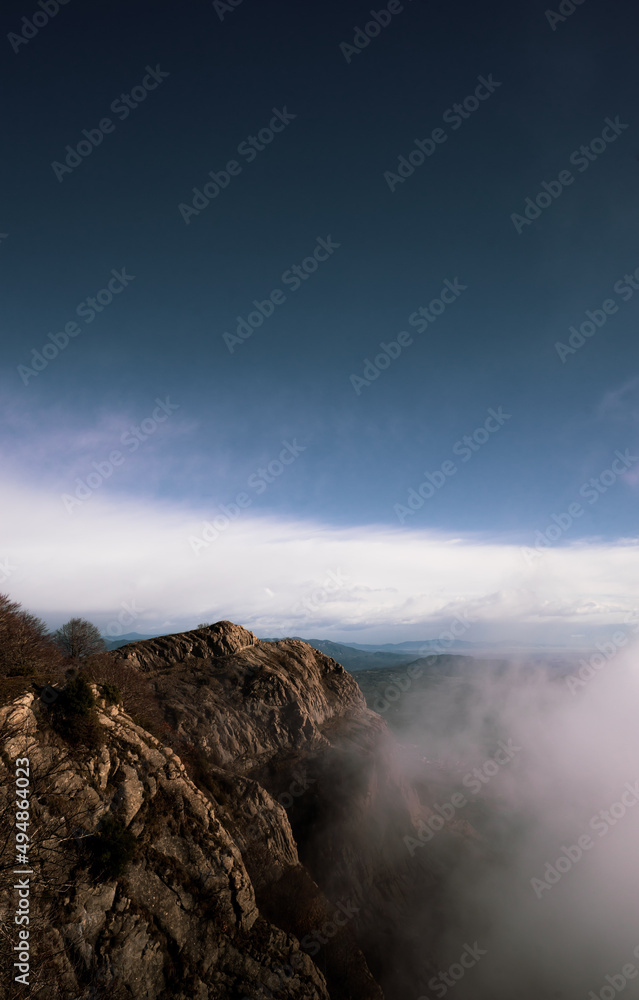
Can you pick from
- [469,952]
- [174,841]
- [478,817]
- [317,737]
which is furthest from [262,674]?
[478,817]

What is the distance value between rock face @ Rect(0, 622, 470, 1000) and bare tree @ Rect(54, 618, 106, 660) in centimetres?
419

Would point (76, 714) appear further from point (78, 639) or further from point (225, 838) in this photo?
point (78, 639)

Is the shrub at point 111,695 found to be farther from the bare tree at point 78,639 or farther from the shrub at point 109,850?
the bare tree at point 78,639

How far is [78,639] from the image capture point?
5041 cm

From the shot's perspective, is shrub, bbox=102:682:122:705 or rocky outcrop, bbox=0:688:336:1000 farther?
shrub, bbox=102:682:122:705

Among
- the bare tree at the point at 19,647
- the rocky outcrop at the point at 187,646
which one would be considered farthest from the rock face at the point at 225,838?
the bare tree at the point at 19,647

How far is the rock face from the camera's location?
21.3 m

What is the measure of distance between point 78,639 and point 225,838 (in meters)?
32.6

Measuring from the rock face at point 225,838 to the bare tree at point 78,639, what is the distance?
13.7 feet

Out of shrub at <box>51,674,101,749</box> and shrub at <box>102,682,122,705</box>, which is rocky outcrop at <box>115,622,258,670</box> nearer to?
shrub at <box>102,682,122,705</box>

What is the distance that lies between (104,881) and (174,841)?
4735 mm

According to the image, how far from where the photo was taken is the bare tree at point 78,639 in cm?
4916

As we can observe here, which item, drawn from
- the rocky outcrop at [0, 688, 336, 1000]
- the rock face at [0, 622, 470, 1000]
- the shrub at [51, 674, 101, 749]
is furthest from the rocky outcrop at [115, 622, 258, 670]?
the rocky outcrop at [0, 688, 336, 1000]

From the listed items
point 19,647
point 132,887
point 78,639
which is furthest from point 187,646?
point 132,887
